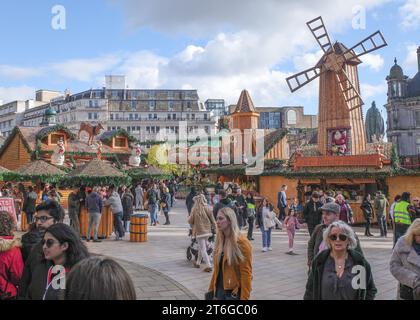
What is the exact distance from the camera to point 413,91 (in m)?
59.1

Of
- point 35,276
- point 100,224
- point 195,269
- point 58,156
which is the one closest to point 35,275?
point 35,276

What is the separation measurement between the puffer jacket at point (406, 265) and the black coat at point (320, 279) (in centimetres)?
72

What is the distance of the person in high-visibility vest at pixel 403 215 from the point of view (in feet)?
33.6

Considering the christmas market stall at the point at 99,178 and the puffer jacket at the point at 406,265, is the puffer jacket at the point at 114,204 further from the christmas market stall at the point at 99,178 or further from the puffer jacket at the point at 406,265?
the puffer jacket at the point at 406,265

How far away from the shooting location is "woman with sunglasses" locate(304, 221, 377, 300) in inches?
145

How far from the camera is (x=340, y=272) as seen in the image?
3.77m

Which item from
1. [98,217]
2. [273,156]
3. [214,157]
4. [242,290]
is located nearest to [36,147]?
[214,157]

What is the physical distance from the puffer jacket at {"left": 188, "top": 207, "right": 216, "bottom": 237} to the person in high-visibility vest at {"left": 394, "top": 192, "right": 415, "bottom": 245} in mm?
4588

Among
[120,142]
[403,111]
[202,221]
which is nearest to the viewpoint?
[202,221]

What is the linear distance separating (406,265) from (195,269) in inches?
232

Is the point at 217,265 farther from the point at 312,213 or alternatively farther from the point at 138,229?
the point at 138,229

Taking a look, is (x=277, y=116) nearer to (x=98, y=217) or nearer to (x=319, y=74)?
(x=319, y=74)

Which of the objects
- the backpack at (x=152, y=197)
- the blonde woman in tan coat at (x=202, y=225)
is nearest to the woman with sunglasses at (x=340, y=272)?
the blonde woman in tan coat at (x=202, y=225)
